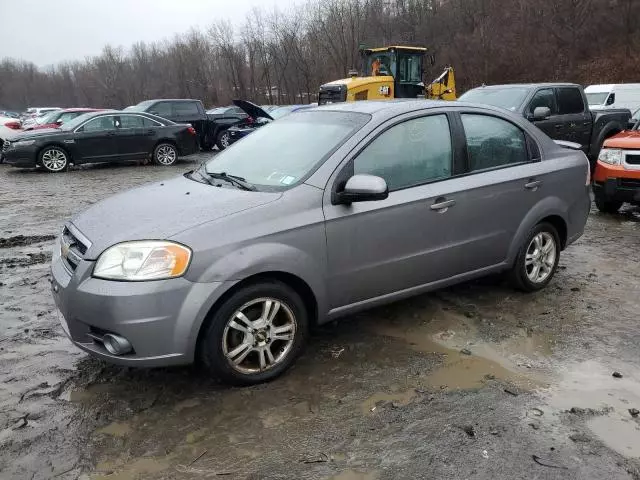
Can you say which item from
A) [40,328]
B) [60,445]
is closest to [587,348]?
[60,445]

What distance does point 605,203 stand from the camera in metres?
7.99

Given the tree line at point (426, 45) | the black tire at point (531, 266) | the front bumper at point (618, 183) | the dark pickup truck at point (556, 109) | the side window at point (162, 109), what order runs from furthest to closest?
the tree line at point (426, 45), the side window at point (162, 109), the dark pickup truck at point (556, 109), the front bumper at point (618, 183), the black tire at point (531, 266)

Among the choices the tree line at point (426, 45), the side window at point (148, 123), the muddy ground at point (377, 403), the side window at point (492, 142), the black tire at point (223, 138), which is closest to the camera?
the muddy ground at point (377, 403)

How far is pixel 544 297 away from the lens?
4.70 m

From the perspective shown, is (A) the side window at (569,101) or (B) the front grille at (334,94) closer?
(A) the side window at (569,101)

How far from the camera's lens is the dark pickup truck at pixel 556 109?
9.48 m

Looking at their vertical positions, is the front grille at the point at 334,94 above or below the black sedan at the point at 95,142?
above

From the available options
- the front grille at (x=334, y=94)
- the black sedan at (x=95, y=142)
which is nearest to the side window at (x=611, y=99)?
the front grille at (x=334, y=94)

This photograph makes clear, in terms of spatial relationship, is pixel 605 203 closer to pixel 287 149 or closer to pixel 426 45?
pixel 287 149

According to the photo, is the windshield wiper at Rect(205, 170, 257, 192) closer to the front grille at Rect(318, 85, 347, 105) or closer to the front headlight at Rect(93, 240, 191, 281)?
the front headlight at Rect(93, 240, 191, 281)

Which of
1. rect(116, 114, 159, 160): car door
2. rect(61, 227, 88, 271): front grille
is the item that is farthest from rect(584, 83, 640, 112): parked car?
rect(61, 227, 88, 271): front grille

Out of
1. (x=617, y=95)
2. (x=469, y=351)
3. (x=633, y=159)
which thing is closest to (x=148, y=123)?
(x=633, y=159)

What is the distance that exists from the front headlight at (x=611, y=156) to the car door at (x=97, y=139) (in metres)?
11.5

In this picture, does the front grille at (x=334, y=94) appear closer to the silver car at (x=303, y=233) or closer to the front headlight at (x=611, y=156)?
the front headlight at (x=611, y=156)
